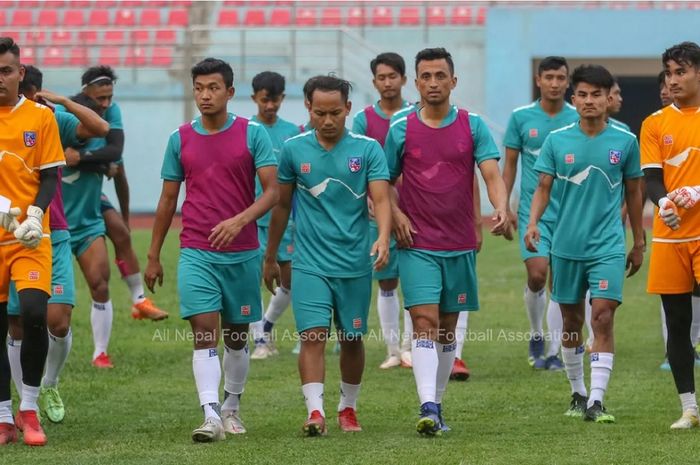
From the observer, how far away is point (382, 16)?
33.8 m

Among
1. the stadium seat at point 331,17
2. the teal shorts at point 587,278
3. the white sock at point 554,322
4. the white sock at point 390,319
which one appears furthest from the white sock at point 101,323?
the stadium seat at point 331,17

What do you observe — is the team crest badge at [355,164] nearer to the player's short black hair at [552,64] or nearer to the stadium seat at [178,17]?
the player's short black hair at [552,64]

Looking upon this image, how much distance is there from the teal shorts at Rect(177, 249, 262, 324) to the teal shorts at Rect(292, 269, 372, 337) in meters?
0.25

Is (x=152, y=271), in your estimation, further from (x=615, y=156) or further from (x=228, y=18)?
(x=228, y=18)

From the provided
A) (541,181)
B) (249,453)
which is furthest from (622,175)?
(249,453)

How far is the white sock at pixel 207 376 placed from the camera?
7.93m

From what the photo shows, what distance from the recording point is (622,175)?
880 centimetres

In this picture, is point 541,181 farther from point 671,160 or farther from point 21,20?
point 21,20

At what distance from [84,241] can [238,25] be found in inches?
959

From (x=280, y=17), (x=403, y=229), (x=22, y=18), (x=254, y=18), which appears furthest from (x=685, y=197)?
(x=22, y=18)

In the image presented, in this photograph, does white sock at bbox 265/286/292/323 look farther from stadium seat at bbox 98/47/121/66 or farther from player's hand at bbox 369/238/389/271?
stadium seat at bbox 98/47/121/66

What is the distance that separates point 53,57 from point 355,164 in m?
26.4

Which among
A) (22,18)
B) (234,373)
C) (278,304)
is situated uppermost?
(22,18)

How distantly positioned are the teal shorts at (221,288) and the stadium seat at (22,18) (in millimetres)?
28954
